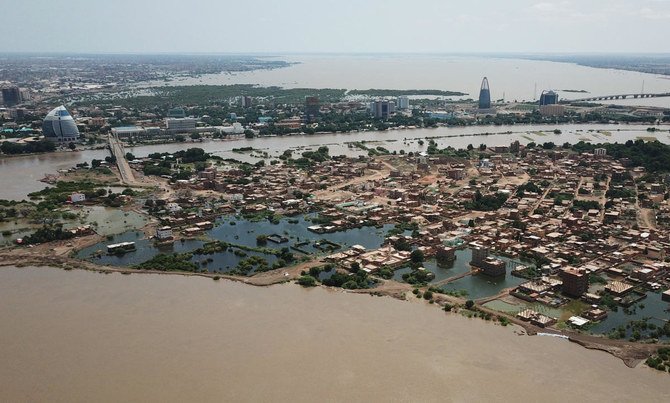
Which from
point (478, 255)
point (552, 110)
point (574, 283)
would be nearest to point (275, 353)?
point (478, 255)


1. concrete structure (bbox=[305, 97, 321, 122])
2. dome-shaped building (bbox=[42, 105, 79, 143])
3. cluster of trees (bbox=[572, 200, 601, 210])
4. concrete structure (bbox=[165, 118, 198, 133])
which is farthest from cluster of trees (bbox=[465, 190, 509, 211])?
dome-shaped building (bbox=[42, 105, 79, 143])

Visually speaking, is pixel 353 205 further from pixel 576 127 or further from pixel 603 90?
pixel 603 90

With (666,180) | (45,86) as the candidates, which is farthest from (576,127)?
(45,86)

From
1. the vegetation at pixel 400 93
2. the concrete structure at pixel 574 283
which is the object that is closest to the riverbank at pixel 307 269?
the concrete structure at pixel 574 283

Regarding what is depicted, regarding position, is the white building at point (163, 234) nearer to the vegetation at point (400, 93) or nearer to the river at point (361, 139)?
the river at point (361, 139)

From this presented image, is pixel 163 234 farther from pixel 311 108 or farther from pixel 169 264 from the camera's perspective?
pixel 311 108

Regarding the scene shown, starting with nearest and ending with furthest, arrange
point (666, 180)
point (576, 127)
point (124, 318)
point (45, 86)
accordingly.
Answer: point (124, 318), point (666, 180), point (576, 127), point (45, 86)
